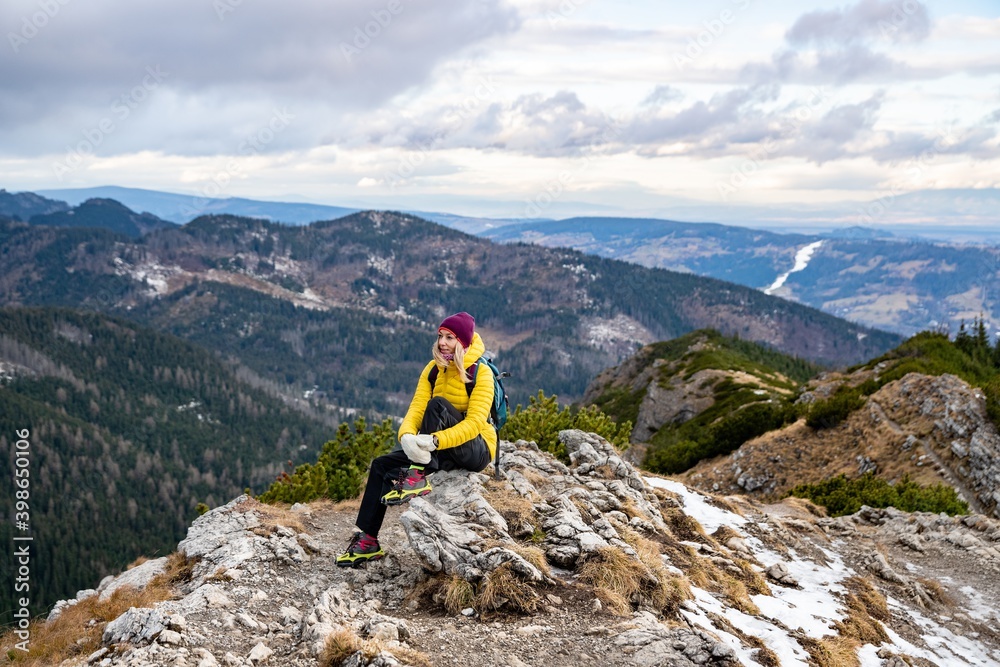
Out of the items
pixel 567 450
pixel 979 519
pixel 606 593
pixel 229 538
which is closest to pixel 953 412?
pixel 979 519

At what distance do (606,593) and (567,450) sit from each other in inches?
479

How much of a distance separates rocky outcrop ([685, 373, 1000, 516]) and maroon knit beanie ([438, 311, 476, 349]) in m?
25.0

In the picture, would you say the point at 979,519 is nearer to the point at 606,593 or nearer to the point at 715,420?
the point at 606,593

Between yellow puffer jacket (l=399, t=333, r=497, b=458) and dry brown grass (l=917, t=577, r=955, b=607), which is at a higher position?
yellow puffer jacket (l=399, t=333, r=497, b=458)

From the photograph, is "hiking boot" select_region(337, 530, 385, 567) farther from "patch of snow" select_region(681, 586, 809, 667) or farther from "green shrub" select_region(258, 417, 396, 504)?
"green shrub" select_region(258, 417, 396, 504)

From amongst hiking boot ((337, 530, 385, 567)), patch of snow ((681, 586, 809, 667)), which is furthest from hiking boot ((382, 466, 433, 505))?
patch of snow ((681, 586, 809, 667))

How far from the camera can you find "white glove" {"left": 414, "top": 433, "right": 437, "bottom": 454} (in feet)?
38.6

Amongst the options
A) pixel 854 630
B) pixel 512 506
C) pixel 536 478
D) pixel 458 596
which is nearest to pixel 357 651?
pixel 458 596

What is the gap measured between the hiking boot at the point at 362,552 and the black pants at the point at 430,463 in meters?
0.16

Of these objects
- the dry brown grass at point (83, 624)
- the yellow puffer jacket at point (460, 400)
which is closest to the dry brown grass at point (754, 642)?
the yellow puffer jacket at point (460, 400)

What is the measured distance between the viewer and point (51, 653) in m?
9.63

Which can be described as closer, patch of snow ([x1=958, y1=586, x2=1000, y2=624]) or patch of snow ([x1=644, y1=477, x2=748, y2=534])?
patch of snow ([x1=958, y1=586, x2=1000, y2=624])

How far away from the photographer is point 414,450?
11820 millimetres

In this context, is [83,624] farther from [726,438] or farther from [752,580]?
[726,438]
